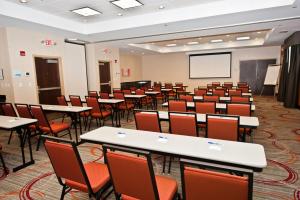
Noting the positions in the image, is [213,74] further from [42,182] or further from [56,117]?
[42,182]

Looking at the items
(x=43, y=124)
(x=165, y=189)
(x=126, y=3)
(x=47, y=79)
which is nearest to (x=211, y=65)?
→ (x=126, y=3)

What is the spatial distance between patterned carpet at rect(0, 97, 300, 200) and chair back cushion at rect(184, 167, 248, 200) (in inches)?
60.2

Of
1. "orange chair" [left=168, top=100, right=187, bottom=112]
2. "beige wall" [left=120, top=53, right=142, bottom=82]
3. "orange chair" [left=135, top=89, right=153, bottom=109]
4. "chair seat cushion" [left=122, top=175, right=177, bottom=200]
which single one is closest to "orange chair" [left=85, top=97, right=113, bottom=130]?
"orange chair" [left=168, top=100, right=187, bottom=112]

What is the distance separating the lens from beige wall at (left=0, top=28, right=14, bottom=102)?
596cm

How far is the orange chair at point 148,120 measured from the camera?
10.6 ft

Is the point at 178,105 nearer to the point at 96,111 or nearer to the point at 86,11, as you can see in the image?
the point at 96,111

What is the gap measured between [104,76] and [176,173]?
8.04 meters

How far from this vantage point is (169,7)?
5672 mm

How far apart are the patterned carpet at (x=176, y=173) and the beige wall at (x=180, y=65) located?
28.0 feet

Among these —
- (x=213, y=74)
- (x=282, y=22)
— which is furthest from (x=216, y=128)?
(x=213, y=74)

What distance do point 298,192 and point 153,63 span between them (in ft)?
44.7

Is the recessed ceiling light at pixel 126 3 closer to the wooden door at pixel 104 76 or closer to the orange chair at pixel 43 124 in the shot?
the orange chair at pixel 43 124

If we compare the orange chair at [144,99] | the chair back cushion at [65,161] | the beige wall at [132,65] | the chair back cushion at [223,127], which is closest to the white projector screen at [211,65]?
the beige wall at [132,65]

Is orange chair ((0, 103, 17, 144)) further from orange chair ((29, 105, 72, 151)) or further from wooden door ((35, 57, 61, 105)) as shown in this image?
wooden door ((35, 57, 61, 105))
